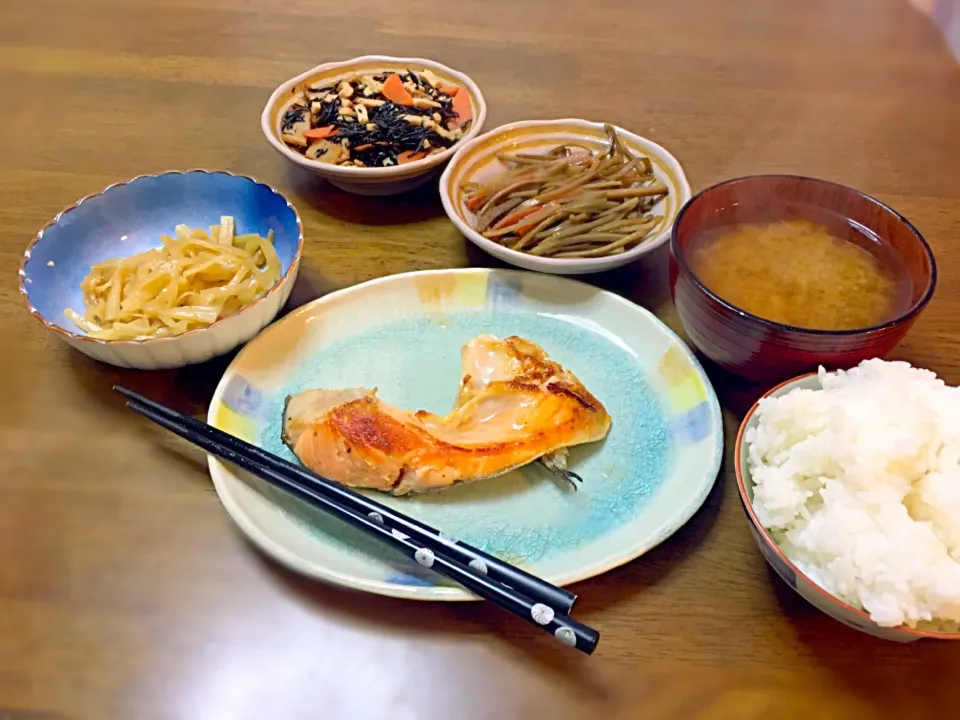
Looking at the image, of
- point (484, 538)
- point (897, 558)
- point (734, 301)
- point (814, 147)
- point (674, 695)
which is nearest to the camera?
point (897, 558)

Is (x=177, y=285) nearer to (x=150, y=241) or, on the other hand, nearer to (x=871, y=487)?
(x=150, y=241)

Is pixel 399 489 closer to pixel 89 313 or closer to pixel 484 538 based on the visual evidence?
pixel 484 538

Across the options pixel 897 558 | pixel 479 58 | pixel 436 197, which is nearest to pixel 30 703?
pixel 897 558

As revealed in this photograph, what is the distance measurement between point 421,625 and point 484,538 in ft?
0.56

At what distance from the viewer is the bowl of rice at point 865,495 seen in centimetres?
91

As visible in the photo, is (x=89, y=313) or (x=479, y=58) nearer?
(x=89, y=313)

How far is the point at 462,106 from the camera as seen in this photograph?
2.00 m

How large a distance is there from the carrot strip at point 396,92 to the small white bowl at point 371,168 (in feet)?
0.38

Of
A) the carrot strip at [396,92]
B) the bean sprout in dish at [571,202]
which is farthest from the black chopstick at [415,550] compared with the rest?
the carrot strip at [396,92]

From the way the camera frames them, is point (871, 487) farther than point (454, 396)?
No

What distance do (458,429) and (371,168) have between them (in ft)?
2.48

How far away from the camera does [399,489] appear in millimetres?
1236

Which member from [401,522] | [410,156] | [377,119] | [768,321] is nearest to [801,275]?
[768,321]

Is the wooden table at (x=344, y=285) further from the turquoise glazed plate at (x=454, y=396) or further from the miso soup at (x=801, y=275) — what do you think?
the miso soup at (x=801, y=275)
